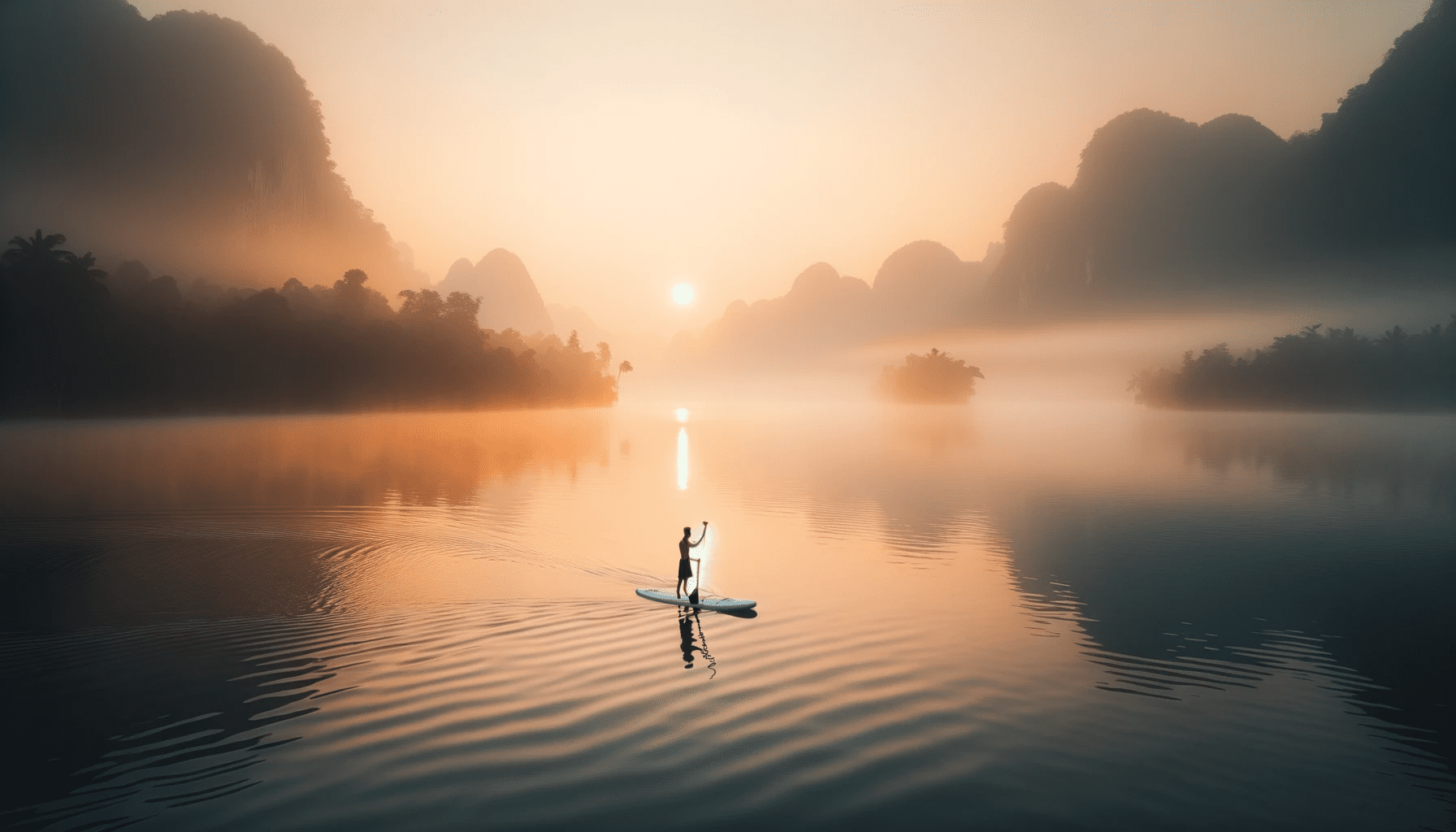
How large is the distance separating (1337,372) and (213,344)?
809ft

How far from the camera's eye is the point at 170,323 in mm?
112688

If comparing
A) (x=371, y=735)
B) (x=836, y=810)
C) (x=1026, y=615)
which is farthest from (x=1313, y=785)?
(x=371, y=735)

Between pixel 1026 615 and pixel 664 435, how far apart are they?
93038 millimetres

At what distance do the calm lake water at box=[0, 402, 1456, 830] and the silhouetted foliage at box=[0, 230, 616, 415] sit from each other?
8685 centimetres

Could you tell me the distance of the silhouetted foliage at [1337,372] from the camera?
169750mm

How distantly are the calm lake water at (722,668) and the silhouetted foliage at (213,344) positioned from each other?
3419 inches

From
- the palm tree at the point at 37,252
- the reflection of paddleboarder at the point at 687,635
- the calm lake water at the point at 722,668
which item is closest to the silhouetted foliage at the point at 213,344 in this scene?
the palm tree at the point at 37,252

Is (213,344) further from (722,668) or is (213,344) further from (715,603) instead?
(722,668)

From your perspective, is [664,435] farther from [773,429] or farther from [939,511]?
[939,511]

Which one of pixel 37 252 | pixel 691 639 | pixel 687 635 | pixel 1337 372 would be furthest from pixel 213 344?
pixel 1337 372

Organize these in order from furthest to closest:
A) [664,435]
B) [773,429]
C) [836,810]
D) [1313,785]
Answer: [773,429]
[664,435]
[1313,785]
[836,810]

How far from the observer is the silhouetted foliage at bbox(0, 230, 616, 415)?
100 m

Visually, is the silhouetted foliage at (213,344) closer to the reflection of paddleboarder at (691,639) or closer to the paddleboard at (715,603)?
the paddleboard at (715,603)

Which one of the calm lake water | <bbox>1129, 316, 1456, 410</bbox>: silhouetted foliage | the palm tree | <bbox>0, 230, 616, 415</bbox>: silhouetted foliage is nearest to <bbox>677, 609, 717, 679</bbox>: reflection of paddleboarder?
the calm lake water
